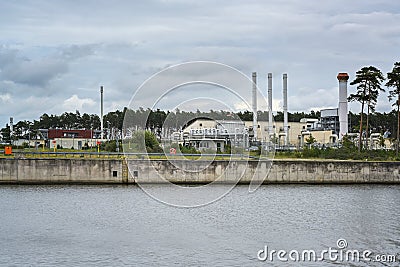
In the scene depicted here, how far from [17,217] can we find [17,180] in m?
20.5

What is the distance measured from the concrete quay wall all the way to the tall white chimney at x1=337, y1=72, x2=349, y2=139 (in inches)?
1474

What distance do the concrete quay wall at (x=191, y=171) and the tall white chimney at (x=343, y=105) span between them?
123 feet

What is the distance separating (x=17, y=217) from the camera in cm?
3497

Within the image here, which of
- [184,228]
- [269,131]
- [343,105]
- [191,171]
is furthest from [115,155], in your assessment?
[343,105]

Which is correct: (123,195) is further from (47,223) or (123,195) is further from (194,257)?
(194,257)

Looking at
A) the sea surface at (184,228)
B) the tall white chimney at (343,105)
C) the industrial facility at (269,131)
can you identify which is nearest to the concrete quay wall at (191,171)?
the industrial facility at (269,131)

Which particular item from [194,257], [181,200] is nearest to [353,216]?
[181,200]

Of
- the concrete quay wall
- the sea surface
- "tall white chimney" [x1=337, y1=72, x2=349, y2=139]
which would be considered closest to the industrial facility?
"tall white chimney" [x1=337, y1=72, x2=349, y2=139]

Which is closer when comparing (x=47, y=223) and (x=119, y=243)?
(x=119, y=243)

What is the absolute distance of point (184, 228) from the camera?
3184 centimetres

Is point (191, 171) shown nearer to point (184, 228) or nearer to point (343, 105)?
point (184, 228)

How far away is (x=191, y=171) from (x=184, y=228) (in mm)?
26223

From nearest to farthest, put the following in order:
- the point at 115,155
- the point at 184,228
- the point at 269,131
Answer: the point at 184,228
the point at 115,155
the point at 269,131

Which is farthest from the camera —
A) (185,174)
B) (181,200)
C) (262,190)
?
(185,174)
